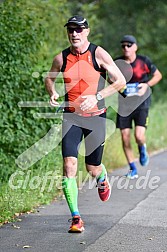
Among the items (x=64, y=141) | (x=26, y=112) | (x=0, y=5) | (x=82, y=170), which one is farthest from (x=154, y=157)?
(x=64, y=141)

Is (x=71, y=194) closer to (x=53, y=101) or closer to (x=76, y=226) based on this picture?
(x=76, y=226)

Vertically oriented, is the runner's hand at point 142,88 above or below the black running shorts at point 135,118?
above

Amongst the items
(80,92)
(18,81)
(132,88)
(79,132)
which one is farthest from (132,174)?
(80,92)

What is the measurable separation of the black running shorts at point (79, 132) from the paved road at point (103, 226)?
33.4 inches

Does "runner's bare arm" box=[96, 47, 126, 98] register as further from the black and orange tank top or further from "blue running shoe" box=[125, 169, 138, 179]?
"blue running shoe" box=[125, 169, 138, 179]

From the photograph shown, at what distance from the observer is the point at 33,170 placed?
11031 mm

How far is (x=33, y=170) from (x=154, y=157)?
573 centimetres

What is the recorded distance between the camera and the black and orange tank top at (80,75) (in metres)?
8.05

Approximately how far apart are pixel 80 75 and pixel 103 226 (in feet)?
5.30

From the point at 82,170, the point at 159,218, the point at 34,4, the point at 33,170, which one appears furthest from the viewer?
the point at 34,4

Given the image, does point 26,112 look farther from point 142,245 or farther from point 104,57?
point 142,245

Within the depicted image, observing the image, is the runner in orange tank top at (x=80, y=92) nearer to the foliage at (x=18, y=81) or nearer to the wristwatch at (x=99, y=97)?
the wristwatch at (x=99, y=97)

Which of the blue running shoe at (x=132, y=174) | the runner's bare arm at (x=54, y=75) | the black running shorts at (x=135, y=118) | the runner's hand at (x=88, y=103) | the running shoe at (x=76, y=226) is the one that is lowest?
the blue running shoe at (x=132, y=174)

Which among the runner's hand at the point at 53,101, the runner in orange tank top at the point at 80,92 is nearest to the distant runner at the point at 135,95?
the runner in orange tank top at the point at 80,92
